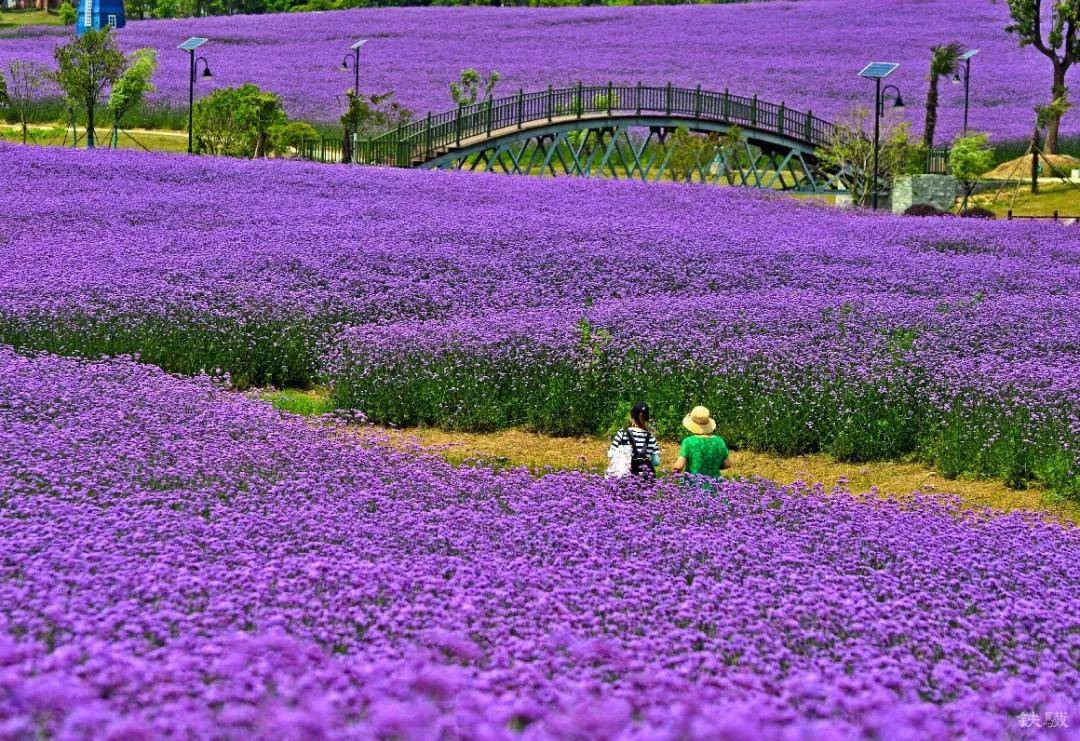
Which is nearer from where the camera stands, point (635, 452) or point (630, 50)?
point (635, 452)

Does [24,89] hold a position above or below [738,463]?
above

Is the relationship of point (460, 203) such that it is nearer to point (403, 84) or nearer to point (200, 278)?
point (200, 278)

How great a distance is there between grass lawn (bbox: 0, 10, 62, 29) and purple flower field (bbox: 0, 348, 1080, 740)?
8705 cm

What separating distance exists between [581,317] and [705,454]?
459 centimetres

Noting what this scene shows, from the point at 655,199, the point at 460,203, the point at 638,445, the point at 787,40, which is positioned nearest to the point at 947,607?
the point at 638,445

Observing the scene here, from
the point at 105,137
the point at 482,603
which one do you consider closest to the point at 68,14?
the point at 105,137

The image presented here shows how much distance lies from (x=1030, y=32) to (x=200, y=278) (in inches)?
1518

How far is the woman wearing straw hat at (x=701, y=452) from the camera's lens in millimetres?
9008

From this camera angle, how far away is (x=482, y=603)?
505 centimetres

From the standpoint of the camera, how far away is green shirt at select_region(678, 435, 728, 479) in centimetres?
901

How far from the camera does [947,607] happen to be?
18.5ft

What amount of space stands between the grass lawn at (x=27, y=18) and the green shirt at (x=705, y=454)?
3395 inches

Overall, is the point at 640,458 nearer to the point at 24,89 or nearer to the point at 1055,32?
the point at 1055,32

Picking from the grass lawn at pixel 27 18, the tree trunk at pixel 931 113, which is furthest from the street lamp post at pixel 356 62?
the grass lawn at pixel 27 18
